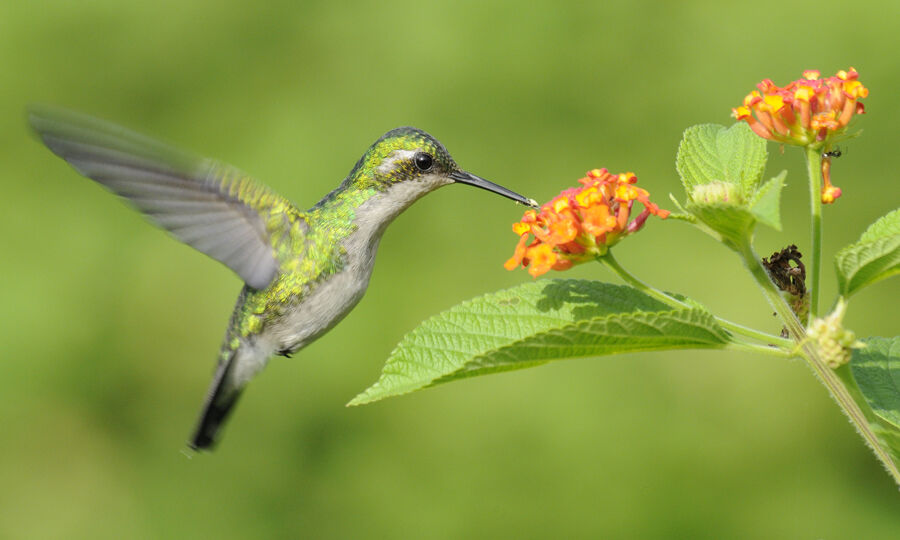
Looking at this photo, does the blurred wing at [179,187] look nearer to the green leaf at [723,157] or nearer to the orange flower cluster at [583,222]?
the orange flower cluster at [583,222]

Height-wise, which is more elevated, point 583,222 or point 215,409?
point 583,222

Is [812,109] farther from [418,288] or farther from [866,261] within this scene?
[418,288]

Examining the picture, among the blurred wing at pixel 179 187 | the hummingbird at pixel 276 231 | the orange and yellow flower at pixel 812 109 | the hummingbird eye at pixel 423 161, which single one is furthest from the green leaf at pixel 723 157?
the blurred wing at pixel 179 187

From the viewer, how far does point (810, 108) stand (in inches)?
65.2

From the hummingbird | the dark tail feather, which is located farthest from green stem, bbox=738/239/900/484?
the dark tail feather

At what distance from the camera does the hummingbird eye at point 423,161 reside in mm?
2279

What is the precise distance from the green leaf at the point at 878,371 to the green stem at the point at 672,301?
0.24 meters

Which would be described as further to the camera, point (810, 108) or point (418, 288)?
point (418, 288)

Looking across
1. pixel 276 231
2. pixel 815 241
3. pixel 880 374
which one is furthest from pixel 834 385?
pixel 276 231

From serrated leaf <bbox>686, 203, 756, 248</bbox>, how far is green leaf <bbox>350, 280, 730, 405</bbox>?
0.50ft

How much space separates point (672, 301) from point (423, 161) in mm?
882

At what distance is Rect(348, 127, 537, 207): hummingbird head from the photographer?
7.49 feet

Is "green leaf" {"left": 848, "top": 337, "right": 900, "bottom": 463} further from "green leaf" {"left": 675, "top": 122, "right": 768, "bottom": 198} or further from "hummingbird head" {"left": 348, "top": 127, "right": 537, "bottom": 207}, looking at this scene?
"hummingbird head" {"left": 348, "top": 127, "right": 537, "bottom": 207}

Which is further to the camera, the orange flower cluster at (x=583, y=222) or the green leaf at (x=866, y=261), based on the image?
the orange flower cluster at (x=583, y=222)
